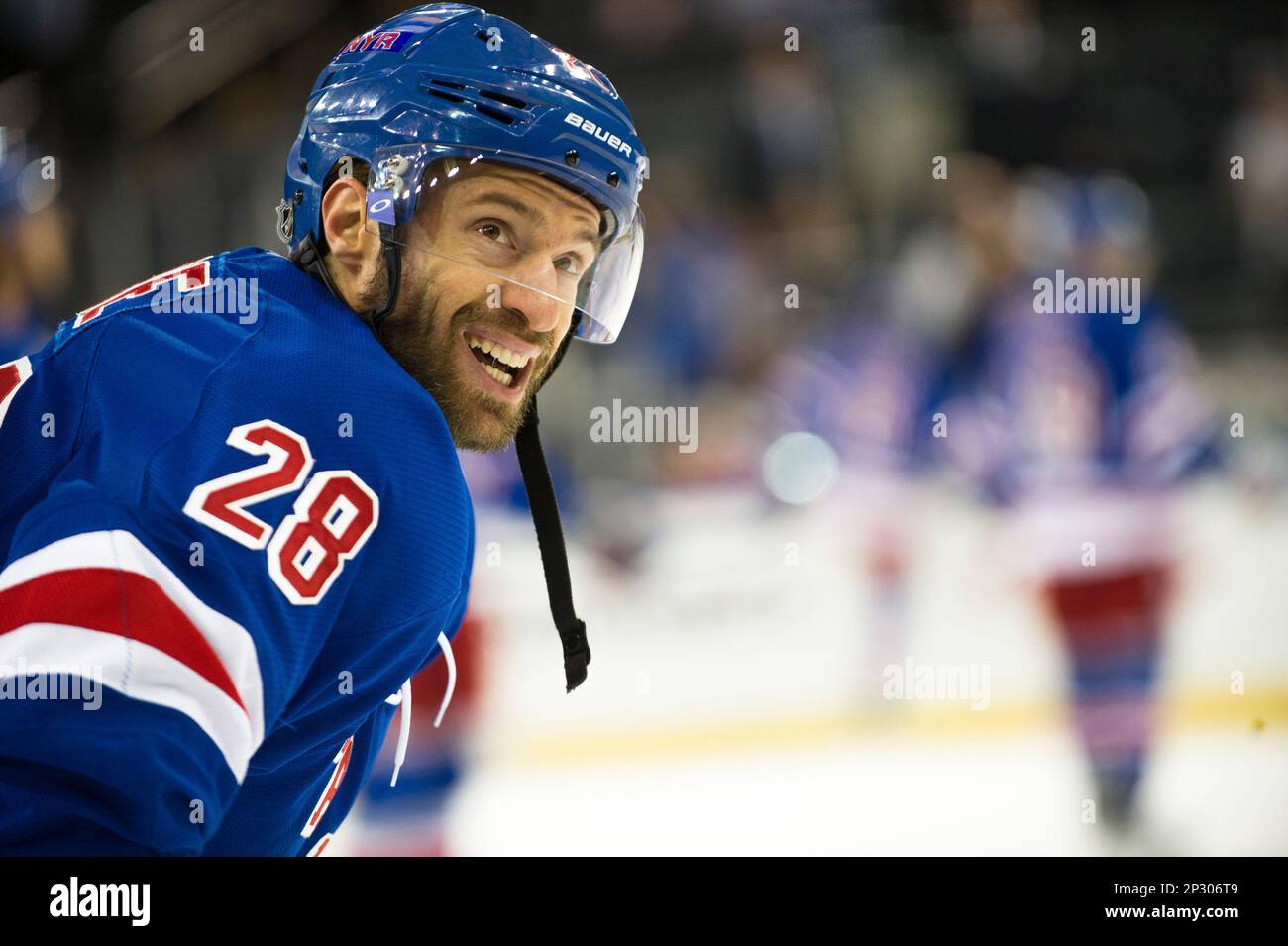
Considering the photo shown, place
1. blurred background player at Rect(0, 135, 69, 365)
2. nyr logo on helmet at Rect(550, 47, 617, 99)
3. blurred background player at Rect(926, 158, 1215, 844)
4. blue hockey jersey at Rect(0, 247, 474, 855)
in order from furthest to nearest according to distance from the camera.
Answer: blurred background player at Rect(926, 158, 1215, 844), blurred background player at Rect(0, 135, 69, 365), nyr logo on helmet at Rect(550, 47, 617, 99), blue hockey jersey at Rect(0, 247, 474, 855)

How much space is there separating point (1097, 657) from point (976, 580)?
113 cm

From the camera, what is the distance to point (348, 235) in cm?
154

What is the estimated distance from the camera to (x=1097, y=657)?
4453 millimetres

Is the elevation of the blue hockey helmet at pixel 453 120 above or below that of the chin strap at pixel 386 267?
above

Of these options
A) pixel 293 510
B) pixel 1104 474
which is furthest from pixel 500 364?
pixel 1104 474

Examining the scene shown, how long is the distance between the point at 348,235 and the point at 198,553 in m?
0.58

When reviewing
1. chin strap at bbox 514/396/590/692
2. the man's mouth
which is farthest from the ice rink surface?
the man's mouth

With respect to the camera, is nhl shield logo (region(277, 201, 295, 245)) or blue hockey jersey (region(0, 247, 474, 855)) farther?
nhl shield logo (region(277, 201, 295, 245))

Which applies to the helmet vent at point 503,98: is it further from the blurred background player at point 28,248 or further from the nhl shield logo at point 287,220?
the blurred background player at point 28,248

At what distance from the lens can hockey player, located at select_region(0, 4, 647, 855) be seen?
1.04 meters

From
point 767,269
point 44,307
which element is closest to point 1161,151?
point 767,269

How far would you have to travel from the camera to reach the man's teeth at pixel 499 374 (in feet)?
5.09

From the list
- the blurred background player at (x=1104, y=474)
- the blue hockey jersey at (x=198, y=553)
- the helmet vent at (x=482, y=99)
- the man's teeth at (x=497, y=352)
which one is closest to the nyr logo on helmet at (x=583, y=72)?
the helmet vent at (x=482, y=99)

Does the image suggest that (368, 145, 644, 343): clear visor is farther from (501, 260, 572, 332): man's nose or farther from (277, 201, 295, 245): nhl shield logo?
(277, 201, 295, 245): nhl shield logo
